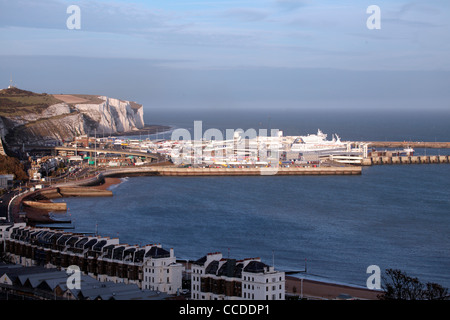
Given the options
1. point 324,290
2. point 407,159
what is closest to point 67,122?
point 407,159

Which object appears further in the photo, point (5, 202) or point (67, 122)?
point (67, 122)

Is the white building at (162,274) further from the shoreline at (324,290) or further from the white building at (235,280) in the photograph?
the shoreline at (324,290)

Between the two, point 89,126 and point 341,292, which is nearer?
point 341,292

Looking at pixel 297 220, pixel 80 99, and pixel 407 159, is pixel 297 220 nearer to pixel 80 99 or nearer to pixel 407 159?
pixel 407 159

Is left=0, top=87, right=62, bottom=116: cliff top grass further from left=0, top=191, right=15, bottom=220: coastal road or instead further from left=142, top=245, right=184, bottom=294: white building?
left=142, top=245, right=184, bottom=294: white building

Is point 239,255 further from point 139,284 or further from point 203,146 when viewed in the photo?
point 203,146

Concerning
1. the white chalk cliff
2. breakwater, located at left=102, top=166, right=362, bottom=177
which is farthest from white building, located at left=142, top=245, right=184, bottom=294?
the white chalk cliff
